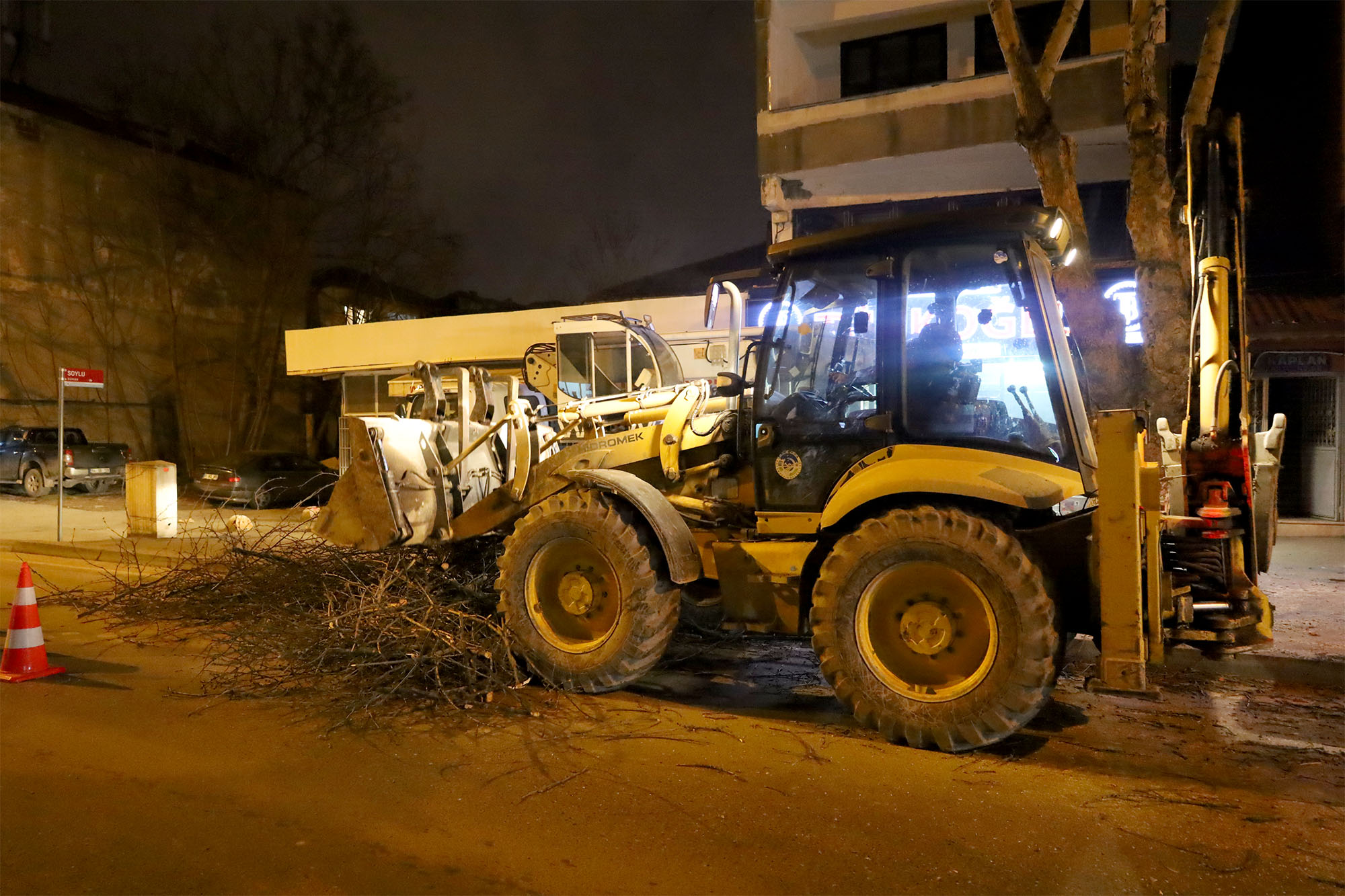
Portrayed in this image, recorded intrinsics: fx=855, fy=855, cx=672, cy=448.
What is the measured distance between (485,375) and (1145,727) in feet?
18.8

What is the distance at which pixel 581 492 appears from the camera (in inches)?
231

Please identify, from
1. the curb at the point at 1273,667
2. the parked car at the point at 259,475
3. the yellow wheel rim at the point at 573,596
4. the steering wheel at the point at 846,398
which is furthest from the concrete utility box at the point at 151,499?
the curb at the point at 1273,667

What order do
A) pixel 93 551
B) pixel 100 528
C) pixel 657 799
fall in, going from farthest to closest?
pixel 100 528
pixel 93 551
pixel 657 799

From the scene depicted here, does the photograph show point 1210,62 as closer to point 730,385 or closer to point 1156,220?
point 1156,220

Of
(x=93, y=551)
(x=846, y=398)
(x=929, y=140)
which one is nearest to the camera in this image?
(x=846, y=398)

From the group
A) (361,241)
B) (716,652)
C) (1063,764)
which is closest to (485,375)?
(716,652)

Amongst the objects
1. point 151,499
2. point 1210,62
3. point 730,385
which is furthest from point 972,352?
point 151,499

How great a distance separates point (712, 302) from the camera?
19.1 feet

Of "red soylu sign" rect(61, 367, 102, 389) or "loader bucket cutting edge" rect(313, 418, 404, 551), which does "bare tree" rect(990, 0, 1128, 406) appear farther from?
"red soylu sign" rect(61, 367, 102, 389)

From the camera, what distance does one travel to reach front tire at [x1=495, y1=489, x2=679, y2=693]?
552 cm

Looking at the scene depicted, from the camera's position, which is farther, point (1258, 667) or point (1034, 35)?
point (1034, 35)

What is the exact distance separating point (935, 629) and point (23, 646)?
20.3 ft

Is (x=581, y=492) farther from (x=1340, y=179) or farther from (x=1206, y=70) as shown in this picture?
(x=1340, y=179)

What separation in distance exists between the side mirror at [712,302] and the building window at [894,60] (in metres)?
11.7
